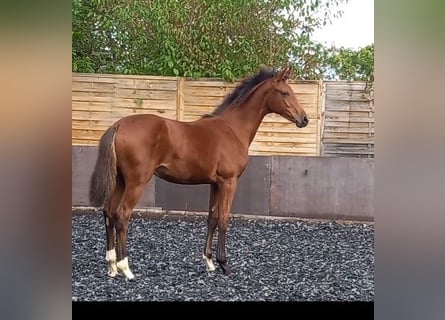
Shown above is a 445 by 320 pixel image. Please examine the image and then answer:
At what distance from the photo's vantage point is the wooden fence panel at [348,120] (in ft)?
8.20

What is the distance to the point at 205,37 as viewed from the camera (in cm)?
247

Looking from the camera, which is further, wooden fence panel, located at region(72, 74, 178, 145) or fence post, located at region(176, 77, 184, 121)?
fence post, located at region(176, 77, 184, 121)

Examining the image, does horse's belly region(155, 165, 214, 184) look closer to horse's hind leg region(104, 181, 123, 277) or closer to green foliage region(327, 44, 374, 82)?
horse's hind leg region(104, 181, 123, 277)

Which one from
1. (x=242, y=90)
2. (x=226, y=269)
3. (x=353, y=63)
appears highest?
(x=353, y=63)

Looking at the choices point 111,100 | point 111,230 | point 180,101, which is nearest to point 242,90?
point 180,101

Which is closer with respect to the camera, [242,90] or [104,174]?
[104,174]

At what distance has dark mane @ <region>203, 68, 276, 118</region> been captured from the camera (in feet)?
8.19

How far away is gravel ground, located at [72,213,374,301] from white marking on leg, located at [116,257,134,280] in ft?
0.07

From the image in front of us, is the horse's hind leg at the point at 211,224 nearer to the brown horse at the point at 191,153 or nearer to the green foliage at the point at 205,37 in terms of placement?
the brown horse at the point at 191,153

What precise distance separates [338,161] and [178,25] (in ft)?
2.95

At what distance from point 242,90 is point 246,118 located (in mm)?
122

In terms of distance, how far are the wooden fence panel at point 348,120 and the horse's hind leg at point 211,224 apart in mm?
510

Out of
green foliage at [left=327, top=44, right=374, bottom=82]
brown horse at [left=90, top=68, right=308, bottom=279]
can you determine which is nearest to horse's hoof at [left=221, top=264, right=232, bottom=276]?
brown horse at [left=90, top=68, right=308, bottom=279]

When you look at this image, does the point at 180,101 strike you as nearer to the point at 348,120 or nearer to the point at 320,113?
the point at 320,113
